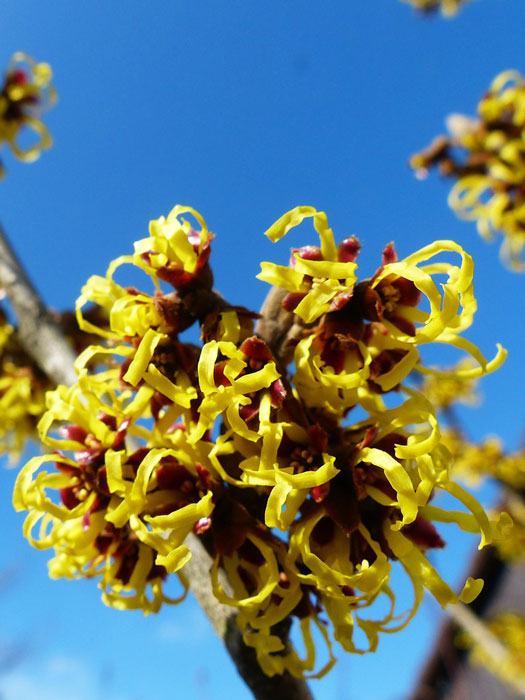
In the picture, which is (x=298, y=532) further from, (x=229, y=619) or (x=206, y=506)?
(x=229, y=619)

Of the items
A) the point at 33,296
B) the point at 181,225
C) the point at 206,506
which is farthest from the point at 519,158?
the point at 206,506

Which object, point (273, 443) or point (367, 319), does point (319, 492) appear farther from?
point (367, 319)

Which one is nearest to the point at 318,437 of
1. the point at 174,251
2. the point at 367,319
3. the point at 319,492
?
A: the point at 319,492

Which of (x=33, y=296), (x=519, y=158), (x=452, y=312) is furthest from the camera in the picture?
(x=519, y=158)

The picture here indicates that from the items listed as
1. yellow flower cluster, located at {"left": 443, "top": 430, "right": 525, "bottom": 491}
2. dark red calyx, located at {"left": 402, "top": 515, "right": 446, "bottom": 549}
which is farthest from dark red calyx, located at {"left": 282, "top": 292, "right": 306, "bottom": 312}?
yellow flower cluster, located at {"left": 443, "top": 430, "right": 525, "bottom": 491}

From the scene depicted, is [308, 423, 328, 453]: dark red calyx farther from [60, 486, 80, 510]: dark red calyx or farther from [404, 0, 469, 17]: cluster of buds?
[404, 0, 469, 17]: cluster of buds

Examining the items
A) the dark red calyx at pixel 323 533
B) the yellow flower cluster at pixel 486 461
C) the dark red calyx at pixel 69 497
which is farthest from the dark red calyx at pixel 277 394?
the yellow flower cluster at pixel 486 461
